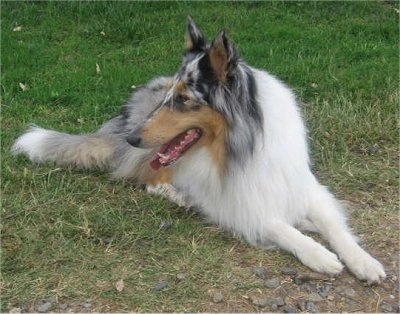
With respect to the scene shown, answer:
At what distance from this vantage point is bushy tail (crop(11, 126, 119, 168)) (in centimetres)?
434

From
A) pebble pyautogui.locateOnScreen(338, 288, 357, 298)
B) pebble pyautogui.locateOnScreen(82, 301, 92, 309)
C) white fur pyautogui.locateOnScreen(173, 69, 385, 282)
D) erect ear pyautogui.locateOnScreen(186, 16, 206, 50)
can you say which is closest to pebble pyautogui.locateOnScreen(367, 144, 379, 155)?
white fur pyautogui.locateOnScreen(173, 69, 385, 282)

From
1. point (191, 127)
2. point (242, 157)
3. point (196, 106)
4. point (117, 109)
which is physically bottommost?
point (117, 109)

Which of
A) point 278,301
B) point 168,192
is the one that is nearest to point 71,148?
point 168,192

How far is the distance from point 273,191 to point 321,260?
0.52 metres

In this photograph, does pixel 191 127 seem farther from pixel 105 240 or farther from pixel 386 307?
pixel 386 307

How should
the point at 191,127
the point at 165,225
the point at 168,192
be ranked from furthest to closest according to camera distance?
the point at 168,192 < the point at 165,225 < the point at 191,127

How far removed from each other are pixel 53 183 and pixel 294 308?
1892 mm

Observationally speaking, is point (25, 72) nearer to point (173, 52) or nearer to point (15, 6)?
point (173, 52)

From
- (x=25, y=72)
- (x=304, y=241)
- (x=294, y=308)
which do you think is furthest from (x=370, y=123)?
(x=25, y=72)

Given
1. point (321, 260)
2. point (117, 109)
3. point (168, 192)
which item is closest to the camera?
point (321, 260)

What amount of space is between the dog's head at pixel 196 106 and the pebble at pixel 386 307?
1.11 metres

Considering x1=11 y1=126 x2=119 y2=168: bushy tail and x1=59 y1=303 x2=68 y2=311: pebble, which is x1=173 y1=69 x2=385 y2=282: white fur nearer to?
x1=11 y1=126 x2=119 y2=168: bushy tail

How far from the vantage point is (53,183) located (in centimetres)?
415

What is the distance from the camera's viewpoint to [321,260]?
3.25 meters
